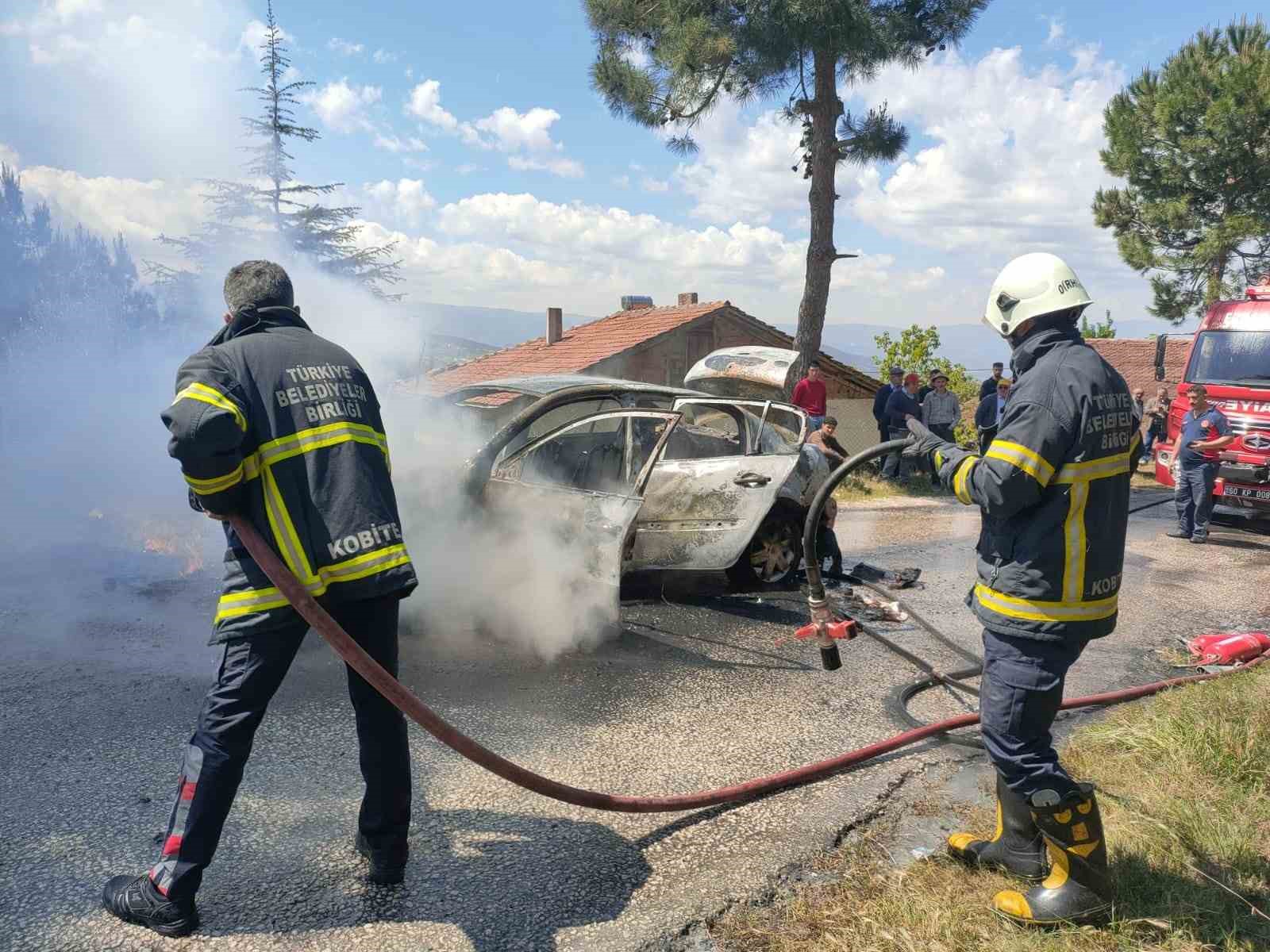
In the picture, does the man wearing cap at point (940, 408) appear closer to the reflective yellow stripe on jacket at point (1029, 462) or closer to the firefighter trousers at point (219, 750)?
the reflective yellow stripe on jacket at point (1029, 462)

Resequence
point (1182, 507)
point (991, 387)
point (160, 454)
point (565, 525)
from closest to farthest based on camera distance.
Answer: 1. point (565, 525)
2. point (1182, 507)
3. point (160, 454)
4. point (991, 387)

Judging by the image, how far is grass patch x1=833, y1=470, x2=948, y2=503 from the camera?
12.8 metres

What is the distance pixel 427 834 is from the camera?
314cm

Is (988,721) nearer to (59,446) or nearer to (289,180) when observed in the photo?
(59,446)

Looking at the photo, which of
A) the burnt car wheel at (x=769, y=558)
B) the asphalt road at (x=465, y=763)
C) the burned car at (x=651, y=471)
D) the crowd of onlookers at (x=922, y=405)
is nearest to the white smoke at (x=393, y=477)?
the burned car at (x=651, y=471)

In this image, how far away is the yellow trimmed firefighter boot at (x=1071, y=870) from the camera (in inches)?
104

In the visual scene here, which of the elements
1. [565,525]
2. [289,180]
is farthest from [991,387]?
[289,180]

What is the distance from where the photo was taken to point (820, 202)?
14.4 metres

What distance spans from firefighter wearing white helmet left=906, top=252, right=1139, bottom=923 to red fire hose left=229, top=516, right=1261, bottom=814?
3.32 feet

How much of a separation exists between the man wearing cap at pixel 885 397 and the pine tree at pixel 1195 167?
13534 mm

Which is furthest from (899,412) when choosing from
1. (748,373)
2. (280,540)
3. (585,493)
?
(280,540)

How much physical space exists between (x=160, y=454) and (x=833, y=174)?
11.1m

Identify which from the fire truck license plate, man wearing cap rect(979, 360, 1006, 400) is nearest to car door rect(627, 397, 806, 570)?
the fire truck license plate

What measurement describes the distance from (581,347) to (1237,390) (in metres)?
Answer: 14.5
